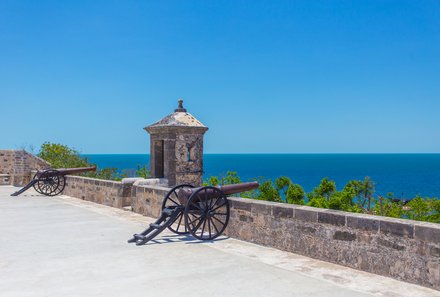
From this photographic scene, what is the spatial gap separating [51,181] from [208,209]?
394 inches

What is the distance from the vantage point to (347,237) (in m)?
6.08

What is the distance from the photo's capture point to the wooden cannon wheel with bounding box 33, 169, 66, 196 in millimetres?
15758

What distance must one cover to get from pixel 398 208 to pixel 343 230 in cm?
889

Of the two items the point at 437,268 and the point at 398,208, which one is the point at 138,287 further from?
the point at 398,208

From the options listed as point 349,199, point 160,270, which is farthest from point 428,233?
point 349,199

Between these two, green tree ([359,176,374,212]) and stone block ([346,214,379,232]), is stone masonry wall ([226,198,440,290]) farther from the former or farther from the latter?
green tree ([359,176,374,212])

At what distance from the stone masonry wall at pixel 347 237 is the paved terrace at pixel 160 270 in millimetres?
165

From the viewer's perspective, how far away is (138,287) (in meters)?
5.06

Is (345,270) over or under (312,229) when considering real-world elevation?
under

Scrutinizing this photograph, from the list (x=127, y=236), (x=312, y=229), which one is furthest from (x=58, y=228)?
(x=312, y=229)

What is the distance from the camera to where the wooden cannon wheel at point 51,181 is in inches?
620

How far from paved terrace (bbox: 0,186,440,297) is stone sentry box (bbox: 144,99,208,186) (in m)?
2.66

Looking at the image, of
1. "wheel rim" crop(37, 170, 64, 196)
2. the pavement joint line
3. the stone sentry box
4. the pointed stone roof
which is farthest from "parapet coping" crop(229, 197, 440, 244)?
"wheel rim" crop(37, 170, 64, 196)

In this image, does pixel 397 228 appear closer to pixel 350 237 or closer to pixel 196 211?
pixel 350 237
